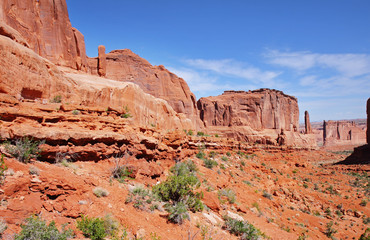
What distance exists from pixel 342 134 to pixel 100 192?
125256 millimetres

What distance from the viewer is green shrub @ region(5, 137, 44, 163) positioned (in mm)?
5746

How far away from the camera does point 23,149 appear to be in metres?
5.79

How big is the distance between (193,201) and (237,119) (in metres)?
50.0

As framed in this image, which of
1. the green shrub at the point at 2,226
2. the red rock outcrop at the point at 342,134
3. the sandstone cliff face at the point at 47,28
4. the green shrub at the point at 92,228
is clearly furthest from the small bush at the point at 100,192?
the red rock outcrop at the point at 342,134

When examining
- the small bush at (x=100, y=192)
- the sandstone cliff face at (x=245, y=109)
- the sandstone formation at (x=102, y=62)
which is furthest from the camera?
the sandstone cliff face at (x=245, y=109)

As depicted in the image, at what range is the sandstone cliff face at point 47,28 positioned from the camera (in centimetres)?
1623

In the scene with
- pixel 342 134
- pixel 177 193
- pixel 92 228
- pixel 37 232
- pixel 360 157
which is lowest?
pixel 360 157

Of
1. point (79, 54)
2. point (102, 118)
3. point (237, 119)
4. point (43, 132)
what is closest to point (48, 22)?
point (79, 54)

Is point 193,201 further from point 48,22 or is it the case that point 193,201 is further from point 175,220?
point 48,22

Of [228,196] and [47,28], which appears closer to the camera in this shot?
[228,196]

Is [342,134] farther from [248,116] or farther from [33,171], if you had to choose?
[33,171]

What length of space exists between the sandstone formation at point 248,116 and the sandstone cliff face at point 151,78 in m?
15.7

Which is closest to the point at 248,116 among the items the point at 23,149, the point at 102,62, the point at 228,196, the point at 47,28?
the point at 102,62

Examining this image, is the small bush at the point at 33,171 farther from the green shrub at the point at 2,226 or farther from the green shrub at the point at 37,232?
the green shrub at the point at 2,226
